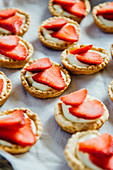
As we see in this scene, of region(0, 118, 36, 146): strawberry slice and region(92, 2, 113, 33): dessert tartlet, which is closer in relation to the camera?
region(0, 118, 36, 146): strawberry slice

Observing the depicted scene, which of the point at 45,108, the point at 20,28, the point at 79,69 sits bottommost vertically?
the point at 45,108

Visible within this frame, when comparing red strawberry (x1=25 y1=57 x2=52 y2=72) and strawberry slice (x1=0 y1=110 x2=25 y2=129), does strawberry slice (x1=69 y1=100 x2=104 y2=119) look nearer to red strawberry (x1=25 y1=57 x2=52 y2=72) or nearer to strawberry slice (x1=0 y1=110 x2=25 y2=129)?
strawberry slice (x1=0 y1=110 x2=25 y2=129)

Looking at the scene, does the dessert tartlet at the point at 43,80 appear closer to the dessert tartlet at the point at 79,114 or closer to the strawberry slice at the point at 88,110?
the dessert tartlet at the point at 79,114

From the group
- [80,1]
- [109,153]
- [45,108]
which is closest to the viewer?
[109,153]

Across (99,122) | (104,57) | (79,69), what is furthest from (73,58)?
(99,122)

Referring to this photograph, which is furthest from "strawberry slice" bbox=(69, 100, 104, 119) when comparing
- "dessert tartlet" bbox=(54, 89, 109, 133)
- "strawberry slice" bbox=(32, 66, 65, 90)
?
"strawberry slice" bbox=(32, 66, 65, 90)

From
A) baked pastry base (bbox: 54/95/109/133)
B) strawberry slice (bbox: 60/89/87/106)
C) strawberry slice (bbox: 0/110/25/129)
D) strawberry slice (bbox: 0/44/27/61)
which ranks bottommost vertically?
baked pastry base (bbox: 54/95/109/133)

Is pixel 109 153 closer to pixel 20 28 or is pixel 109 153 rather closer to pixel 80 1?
pixel 20 28

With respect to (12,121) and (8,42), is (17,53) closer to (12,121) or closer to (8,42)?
(8,42)
